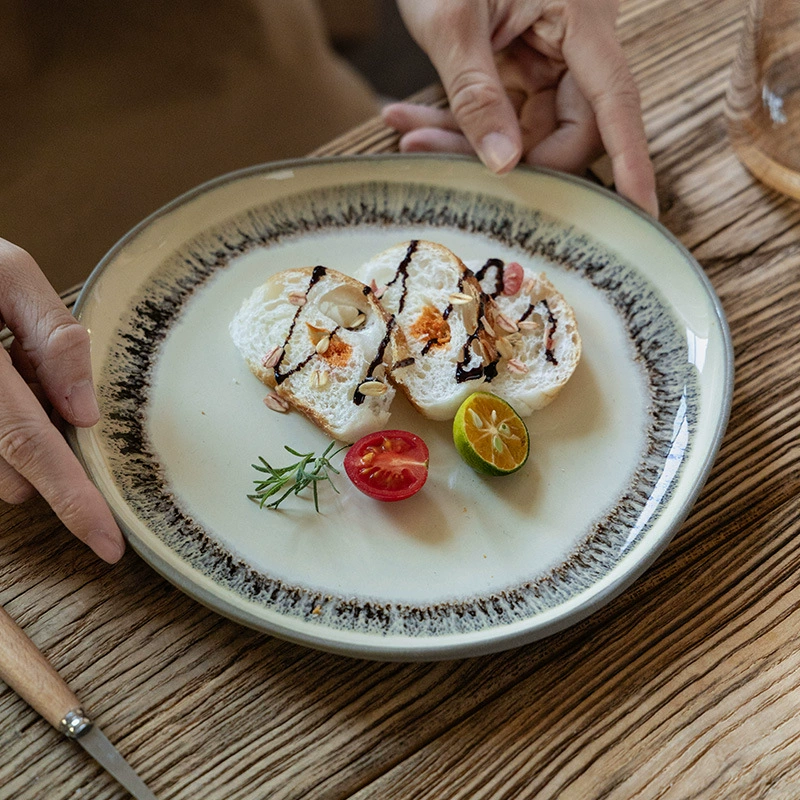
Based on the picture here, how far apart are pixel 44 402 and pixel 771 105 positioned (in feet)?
5.87

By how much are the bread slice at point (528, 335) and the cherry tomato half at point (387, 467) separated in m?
0.23

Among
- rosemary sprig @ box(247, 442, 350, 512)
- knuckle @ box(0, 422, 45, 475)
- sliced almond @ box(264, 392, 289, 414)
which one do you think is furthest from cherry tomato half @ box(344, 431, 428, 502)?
knuckle @ box(0, 422, 45, 475)

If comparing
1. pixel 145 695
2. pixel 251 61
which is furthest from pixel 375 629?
pixel 251 61

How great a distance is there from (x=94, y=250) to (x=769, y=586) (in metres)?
1.81

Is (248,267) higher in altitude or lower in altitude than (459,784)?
higher

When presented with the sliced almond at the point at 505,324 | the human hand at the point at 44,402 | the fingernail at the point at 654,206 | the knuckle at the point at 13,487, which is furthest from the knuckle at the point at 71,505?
the fingernail at the point at 654,206

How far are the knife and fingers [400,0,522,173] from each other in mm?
1312

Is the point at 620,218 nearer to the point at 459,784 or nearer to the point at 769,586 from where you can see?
the point at 769,586

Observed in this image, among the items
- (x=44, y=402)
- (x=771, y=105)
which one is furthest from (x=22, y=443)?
(x=771, y=105)

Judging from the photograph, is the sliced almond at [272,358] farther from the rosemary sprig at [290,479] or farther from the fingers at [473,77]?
the fingers at [473,77]

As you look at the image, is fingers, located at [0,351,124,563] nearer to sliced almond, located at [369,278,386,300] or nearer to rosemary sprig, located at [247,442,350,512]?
rosemary sprig, located at [247,442,350,512]

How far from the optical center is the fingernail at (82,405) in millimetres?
1343

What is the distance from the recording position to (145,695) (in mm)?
1230

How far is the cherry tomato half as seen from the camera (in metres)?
1.39
